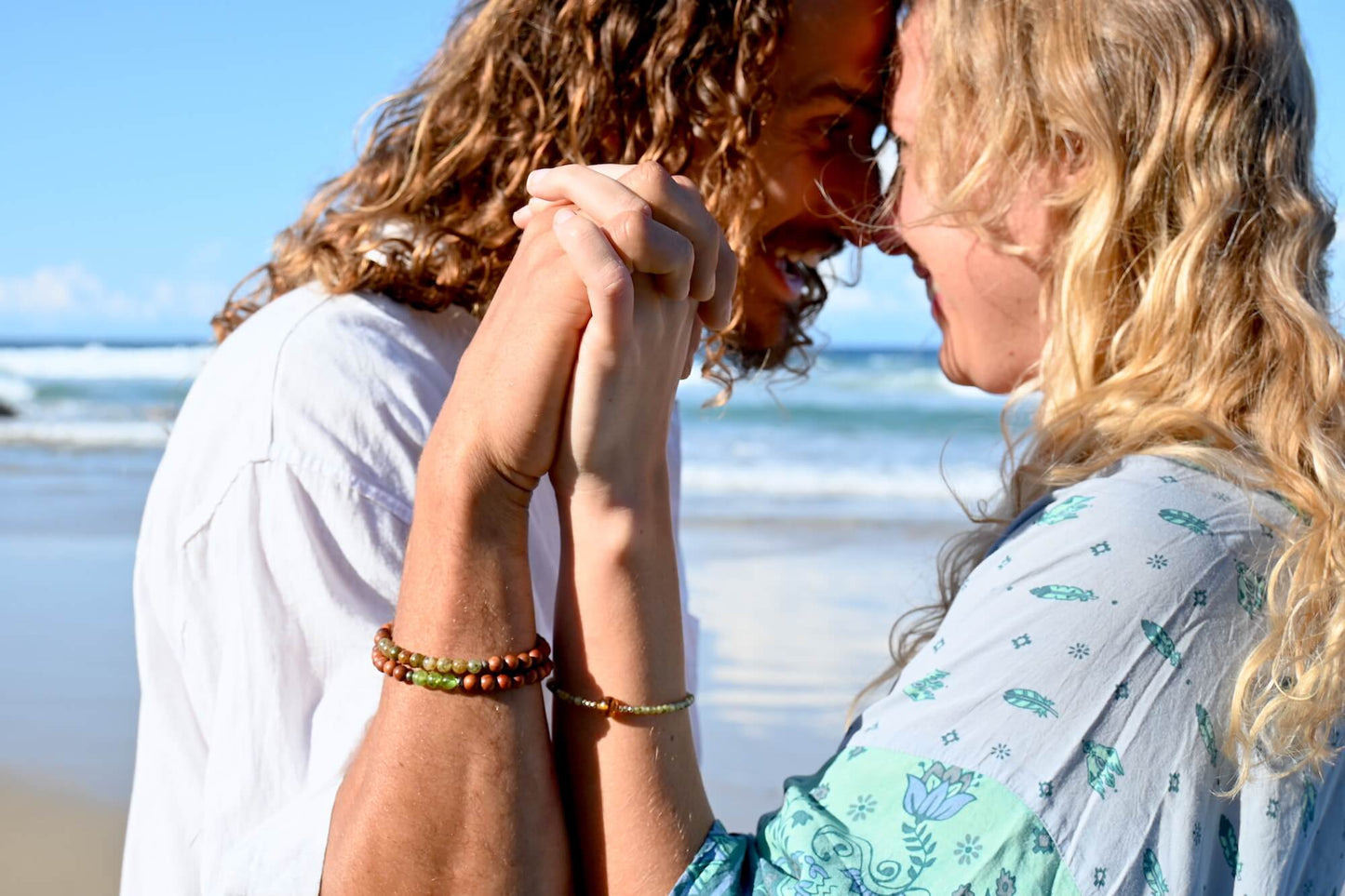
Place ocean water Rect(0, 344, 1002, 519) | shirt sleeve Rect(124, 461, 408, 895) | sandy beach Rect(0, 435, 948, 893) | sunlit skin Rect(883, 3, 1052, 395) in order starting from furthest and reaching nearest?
ocean water Rect(0, 344, 1002, 519) → sandy beach Rect(0, 435, 948, 893) → sunlit skin Rect(883, 3, 1052, 395) → shirt sleeve Rect(124, 461, 408, 895)

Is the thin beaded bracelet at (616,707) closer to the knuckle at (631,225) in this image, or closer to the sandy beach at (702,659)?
the knuckle at (631,225)

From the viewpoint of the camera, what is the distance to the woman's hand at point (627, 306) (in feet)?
4.43

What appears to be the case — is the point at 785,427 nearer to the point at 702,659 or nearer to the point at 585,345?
the point at 702,659

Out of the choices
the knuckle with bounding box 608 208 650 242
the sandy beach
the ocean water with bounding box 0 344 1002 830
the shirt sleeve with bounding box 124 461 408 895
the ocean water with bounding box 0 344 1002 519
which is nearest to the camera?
the knuckle with bounding box 608 208 650 242

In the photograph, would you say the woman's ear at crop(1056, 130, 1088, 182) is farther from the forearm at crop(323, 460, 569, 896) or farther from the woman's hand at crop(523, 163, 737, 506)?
the forearm at crop(323, 460, 569, 896)

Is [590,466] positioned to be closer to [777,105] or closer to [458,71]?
[458,71]

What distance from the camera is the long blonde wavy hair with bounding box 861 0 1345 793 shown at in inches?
61.6

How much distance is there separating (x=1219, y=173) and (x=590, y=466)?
37.1 inches

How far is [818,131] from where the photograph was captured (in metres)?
2.39

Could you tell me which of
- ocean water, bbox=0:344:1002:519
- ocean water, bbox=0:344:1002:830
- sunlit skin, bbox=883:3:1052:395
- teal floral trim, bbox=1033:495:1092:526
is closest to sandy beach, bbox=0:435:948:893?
ocean water, bbox=0:344:1002:830

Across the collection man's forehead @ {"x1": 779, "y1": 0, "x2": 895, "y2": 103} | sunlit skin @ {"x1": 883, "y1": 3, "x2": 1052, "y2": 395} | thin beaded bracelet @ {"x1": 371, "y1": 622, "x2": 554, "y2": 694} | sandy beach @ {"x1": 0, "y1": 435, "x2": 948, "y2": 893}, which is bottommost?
sandy beach @ {"x1": 0, "y1": 435, "x2": 948, "y2": 893}

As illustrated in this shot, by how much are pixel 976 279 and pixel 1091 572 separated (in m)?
0.72

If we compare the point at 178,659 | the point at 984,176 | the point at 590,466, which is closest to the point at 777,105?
the point at 984,176

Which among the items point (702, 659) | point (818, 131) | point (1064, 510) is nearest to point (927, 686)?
point (1064, 510)
